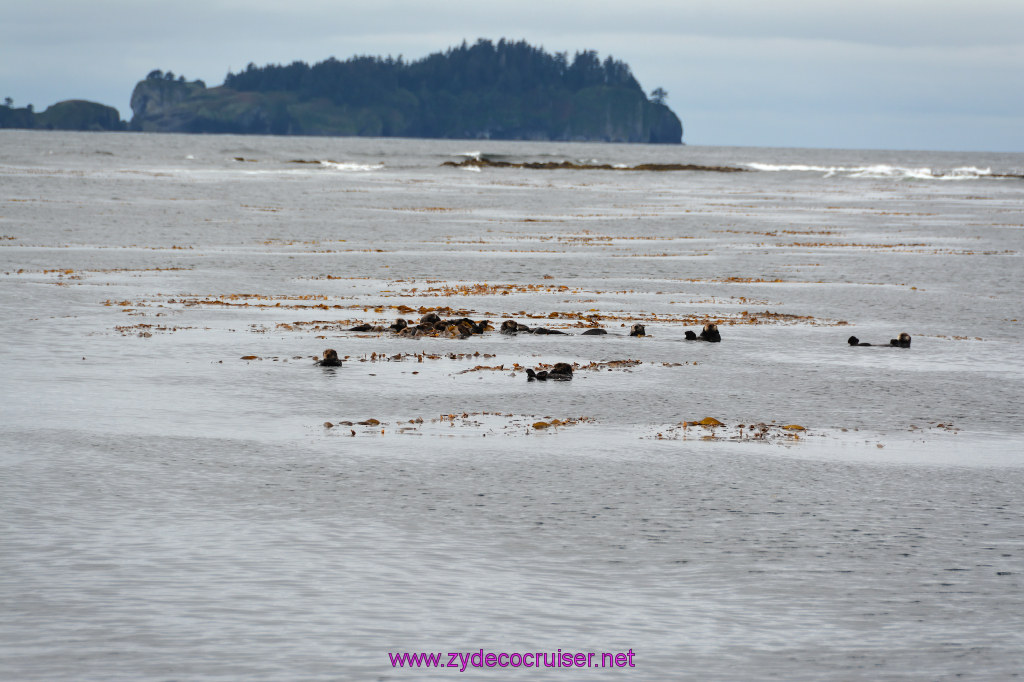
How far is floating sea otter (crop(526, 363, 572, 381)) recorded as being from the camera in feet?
50.4

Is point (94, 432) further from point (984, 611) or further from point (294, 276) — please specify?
point (294, 276)

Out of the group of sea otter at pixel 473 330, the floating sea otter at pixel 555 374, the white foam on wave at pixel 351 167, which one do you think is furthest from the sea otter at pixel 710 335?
the white foam on wave at pixel 351 167

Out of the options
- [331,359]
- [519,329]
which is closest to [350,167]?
[519,329]

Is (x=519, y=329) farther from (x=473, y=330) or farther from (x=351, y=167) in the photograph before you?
(x=351, y=167)

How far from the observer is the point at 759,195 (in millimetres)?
92562

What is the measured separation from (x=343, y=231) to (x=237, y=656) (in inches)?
1539

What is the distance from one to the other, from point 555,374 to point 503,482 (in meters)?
5.24

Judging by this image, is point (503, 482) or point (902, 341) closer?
point (503, 482)

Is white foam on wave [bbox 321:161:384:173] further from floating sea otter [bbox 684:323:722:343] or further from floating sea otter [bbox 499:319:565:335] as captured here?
floating sea otter [bbox 684:323:722:343]

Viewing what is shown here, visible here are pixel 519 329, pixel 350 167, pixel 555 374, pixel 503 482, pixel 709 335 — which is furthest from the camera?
pixel 350 167

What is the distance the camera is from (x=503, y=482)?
10336 mm

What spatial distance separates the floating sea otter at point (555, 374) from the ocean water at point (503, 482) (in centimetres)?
31

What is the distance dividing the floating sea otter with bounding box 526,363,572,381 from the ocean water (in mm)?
307

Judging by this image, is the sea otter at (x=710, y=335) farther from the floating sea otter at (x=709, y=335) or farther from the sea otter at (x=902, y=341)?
the sea otter at (x=902, y=341)
